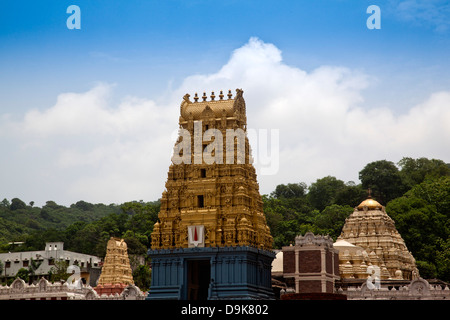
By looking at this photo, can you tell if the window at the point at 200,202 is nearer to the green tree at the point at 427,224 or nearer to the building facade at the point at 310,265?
the building facade at the point at 310,265

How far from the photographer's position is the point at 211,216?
161 feet

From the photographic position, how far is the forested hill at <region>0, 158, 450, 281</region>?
85.0 metres

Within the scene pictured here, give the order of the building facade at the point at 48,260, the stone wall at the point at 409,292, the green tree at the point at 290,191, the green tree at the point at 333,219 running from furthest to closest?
the green tree at the point at 290,191
the green tree at the point at 333,219
the building facade at the point at 48,260
the stone wall at the point at 409,292

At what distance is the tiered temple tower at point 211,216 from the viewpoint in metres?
47.6

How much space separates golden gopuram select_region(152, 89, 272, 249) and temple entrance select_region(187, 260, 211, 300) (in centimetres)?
229

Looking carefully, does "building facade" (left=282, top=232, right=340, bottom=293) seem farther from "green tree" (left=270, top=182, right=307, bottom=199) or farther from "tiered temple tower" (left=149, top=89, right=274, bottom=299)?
"green tree" (left=270, top=182, right=307, bottom=199)

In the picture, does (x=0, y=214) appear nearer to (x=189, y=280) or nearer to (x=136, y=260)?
(x=136, y=260)

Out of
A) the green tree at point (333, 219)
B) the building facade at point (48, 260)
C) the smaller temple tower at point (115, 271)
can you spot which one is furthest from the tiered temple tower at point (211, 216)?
the building facade at point (48, 260)

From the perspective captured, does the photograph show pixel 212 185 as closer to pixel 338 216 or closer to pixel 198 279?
pixel 198 279

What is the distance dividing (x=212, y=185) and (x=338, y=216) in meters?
51.0

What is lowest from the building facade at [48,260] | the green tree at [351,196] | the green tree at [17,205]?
the building facade at [48,260]

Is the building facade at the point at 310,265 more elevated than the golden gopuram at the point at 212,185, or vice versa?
the golden gopuram at the point at 212,185

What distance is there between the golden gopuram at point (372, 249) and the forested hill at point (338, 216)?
24.4ft
